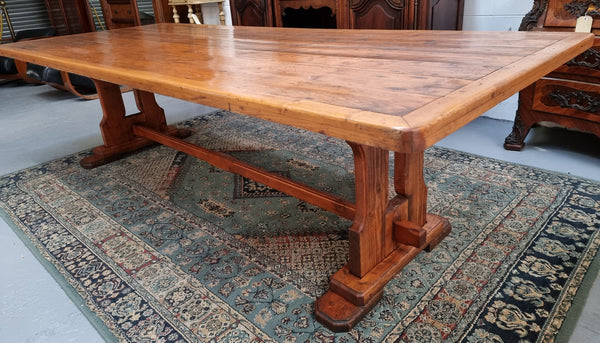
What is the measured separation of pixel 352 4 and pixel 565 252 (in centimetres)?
226

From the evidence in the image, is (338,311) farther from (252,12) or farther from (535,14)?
(252,12)

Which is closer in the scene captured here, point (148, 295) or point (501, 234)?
point (148, 295)

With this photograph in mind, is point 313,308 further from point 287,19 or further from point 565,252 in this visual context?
point 287,19

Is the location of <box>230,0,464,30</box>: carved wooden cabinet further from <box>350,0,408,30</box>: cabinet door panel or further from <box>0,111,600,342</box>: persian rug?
<box>0,111,600,342</box>: persian rug

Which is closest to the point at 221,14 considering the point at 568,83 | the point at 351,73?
the point at 568,83

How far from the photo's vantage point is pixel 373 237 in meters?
1.34

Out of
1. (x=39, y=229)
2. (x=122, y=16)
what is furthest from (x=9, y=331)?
(x=122, y=16)

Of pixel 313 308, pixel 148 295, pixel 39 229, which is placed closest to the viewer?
pixel 313 308

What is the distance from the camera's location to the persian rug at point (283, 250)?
126 cm

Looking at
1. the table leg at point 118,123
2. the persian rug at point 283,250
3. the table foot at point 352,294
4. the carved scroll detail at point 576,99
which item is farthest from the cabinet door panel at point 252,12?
the table foot at point 352,294

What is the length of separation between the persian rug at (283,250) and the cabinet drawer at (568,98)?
1.22 feet

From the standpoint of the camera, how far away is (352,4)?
10.2 ft

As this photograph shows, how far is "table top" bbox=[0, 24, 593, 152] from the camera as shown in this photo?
89cm

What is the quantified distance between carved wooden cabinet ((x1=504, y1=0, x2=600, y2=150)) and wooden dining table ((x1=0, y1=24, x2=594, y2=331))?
0.69m
